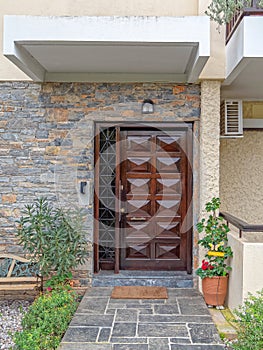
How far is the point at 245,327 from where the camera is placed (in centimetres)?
447

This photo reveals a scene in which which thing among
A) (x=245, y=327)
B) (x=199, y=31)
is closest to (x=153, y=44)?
(x=199, y=31)

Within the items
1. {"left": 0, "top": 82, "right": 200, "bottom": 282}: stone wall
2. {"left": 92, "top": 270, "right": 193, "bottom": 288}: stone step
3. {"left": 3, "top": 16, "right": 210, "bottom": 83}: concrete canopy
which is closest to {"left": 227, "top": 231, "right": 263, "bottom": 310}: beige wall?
{"left": 92, "top": 270, "right": 193, "bottom": 288}: stone step

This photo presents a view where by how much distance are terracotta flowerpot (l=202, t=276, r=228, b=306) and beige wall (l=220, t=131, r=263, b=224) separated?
8.02ft

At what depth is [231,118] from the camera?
309 inches

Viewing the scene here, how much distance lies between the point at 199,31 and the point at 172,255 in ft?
14.2

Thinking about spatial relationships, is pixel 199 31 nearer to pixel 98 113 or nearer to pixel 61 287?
pixel 98 113

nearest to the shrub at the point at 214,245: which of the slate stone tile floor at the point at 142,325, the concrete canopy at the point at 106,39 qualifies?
the slate stone tile floor at the point at 142,325

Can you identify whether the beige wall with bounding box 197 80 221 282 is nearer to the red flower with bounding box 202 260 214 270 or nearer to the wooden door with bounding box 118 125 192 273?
the wooden door with bounding box 118 125 192 273

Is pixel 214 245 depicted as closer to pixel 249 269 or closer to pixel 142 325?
pixel 249 269

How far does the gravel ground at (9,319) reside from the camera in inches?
217

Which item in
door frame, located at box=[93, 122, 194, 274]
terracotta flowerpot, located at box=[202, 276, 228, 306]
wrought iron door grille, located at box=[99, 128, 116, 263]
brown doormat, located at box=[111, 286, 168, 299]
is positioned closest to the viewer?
terracotta flowerpot, located at box=[202, 276, 228, 306]

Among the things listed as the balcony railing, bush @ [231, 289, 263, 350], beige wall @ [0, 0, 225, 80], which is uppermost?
beige wall @ [0, 0, 225, 80]

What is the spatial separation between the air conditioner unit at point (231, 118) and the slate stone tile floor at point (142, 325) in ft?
10.9

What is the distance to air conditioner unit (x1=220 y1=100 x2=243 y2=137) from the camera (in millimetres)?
7730
